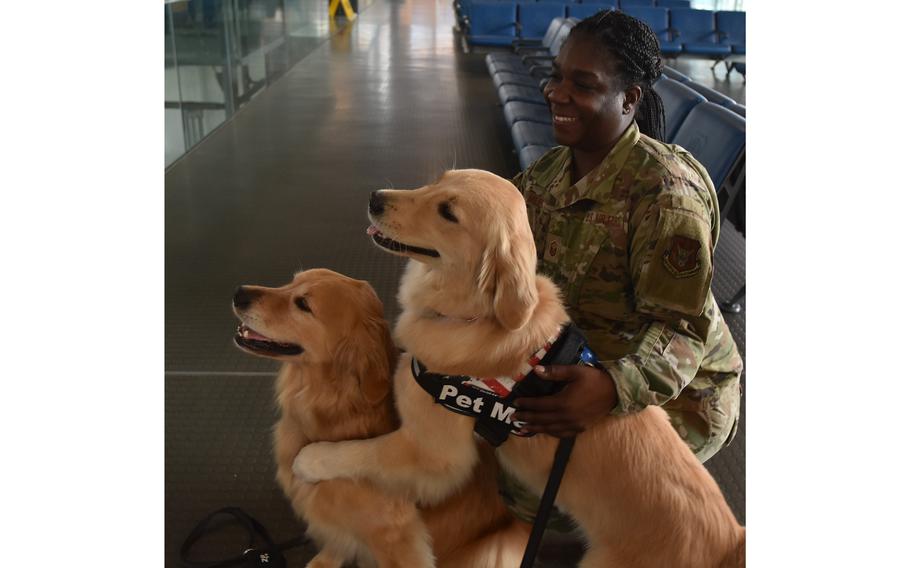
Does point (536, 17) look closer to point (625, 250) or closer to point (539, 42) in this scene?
point (539, 42)

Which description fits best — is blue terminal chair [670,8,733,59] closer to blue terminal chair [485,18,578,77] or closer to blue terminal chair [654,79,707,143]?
blue terminal chair [485,18,578,77]

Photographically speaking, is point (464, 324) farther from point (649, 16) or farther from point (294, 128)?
point (649, 16)

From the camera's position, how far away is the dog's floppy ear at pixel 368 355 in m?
1.62

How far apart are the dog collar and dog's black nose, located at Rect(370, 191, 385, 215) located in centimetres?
37

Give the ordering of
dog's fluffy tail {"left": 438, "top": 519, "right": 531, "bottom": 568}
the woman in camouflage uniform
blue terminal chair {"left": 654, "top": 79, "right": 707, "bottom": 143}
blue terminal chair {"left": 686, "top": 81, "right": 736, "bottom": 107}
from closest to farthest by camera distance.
Answer: the woman in camouflage uniform < dog's fluffy tail {"left": 438, "top": 519, "right": 531, "bottom": 568} < blue terminal chair {"left": 654, "top": 79, "right": 707, "bottom": 143} < blue terminal chair {"left": 686, "top": 81, "right": 736, "bottom": 107}

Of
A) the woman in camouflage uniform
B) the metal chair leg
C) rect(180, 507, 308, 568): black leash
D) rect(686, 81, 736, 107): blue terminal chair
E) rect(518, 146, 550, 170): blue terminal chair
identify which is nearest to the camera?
the woman in camouflage uniform

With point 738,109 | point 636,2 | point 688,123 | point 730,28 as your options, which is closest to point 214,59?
point 688,123

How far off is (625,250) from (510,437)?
0.52 metres

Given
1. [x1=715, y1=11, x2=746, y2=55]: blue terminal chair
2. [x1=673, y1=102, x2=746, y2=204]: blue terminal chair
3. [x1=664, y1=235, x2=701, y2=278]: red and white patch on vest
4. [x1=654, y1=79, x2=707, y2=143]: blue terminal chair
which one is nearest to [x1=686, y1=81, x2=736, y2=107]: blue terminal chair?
[x1=654, y1=79, x2=707, y2=143]: blue terminal chair

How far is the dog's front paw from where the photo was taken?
161cm

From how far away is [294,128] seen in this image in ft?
24.0

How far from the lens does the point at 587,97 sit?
1.59 metres
